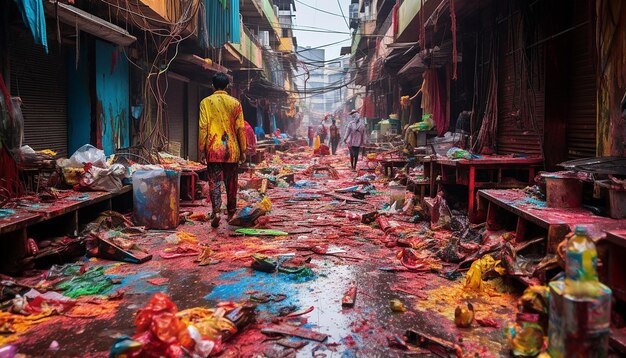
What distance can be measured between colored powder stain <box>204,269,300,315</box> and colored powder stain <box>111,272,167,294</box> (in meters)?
0.58

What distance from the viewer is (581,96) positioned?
725 cm

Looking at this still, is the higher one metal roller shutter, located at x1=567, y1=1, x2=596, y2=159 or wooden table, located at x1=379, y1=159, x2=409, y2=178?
metal roller shutter, located at x1=567, y1=1, x2=596, y2=159

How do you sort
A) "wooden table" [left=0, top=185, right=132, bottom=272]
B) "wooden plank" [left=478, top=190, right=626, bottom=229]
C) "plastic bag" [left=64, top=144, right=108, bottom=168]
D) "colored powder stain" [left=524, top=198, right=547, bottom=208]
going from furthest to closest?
"plastic bag" [left=64, top=144, right=108, bottom=168]
"colored powder stain" [left=524, top=198, right=547, bottom=208]
"wooden table" [left=0, top=185, right=132, bottom=272]
"wooden plank" [left=478, top=190, right=626, bottom=229]

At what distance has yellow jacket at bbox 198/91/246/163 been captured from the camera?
7.62m

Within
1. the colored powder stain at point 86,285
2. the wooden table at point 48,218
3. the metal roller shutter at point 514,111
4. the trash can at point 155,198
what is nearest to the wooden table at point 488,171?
the metal roller shutter at point 514,111

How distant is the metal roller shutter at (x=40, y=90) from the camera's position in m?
8.09

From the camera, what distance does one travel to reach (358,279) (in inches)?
198

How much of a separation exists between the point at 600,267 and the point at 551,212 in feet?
5.45

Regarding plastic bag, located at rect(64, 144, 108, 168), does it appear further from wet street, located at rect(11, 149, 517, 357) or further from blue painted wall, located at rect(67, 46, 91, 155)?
blue painted wall, located at rect(67, 46, 91, 155)

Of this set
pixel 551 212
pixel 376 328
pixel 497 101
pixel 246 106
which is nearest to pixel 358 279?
pixel 376 328

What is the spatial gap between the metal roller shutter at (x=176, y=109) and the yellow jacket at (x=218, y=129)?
817cm

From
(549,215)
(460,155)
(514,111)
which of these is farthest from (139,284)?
(514,111)

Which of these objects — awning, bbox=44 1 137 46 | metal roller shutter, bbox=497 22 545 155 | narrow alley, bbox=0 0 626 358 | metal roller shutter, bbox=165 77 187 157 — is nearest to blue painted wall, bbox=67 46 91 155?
narrow alley, bbox=0 0 626 358

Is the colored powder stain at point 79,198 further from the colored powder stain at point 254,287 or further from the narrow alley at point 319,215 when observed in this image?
the colored powder stain at point 254,287
